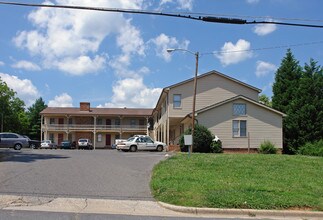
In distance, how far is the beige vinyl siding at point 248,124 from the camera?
36625 millimetres

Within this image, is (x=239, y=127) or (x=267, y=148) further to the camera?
(x=239, y=127)

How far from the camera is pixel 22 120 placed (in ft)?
283

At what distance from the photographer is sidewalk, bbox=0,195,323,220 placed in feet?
34.8

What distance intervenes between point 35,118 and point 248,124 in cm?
7200

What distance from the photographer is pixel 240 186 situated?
12875 millimetres

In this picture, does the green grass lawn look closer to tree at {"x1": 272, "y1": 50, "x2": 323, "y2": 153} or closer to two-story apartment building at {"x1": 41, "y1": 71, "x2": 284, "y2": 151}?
two-story apartment building at {"x1": 41, "y1": 71, "x2": 284, "y2": 151}

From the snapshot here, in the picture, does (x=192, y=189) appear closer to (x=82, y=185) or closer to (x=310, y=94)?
(x=82, y=185)

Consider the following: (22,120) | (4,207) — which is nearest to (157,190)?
(4,207)

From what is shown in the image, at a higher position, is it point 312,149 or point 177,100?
point 177,100

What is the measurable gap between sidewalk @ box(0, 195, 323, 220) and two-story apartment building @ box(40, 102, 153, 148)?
55190mm

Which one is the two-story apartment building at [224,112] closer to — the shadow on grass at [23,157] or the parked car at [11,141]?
the parked car at [11,141]

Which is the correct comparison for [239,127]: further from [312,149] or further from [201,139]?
[312,149]

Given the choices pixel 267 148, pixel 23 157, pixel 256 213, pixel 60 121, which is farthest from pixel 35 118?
pixel 256 213

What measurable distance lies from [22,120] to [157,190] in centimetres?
7868
